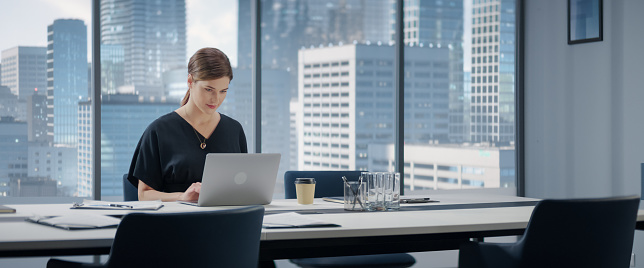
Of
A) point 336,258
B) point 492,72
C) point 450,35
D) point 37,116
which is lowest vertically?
point 336,258

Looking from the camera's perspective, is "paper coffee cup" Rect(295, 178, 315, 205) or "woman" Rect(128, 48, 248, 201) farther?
"woman" Rect(128, 48, 248, 201)

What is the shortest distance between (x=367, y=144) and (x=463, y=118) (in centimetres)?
90

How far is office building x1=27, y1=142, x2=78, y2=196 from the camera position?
4270 millimetres

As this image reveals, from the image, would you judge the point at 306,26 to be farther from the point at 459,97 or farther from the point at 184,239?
the point at 184,239

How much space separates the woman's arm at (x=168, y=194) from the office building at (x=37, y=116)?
5.12 feet

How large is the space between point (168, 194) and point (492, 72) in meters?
3.48

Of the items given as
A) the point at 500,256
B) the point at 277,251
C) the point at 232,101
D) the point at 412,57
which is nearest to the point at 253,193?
the point at 277,251

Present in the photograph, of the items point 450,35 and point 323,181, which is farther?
point 450,35

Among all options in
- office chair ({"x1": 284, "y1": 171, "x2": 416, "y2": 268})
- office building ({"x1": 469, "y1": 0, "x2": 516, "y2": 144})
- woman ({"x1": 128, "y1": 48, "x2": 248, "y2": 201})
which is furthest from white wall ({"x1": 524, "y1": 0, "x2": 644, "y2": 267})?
woman ({"x1": 128, "y1": 48, "x2": 248, "y2": 201})

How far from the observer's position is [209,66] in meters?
3.16

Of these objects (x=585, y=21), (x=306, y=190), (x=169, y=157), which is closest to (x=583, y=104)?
(x=585, y=21)

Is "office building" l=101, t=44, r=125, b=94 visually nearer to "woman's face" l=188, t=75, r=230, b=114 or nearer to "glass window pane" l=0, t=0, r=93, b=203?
"glass window pane" l=0, t=0, r=93, b=203

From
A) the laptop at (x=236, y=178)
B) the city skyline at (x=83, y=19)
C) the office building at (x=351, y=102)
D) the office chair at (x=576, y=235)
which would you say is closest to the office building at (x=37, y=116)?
the city skyline at (x=83, y=19)

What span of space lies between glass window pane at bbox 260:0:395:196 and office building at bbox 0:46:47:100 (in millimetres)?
1483
